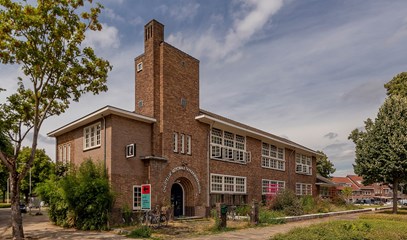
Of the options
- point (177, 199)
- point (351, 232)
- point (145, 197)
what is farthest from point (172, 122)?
point (351, 232)

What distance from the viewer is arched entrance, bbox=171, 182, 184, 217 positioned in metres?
23.4

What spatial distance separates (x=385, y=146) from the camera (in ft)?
86.4

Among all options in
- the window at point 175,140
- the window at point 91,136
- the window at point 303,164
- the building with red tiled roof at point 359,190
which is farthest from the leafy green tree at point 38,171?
the building with red tiled roof at point 359,190

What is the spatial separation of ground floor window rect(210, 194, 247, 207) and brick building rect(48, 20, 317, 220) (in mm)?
69

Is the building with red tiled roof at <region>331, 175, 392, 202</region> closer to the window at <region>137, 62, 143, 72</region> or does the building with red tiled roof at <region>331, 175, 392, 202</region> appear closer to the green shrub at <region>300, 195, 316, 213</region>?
the green shrub at <region>300, 195, 316, 213</region>

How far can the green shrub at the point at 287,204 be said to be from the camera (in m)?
24.7

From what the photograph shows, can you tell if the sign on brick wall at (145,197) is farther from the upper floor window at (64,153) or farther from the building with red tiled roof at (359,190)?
the building with red tiled roof at (359,190)

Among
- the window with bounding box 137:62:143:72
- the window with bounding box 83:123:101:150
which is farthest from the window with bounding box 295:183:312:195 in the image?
the window with bounding box 83:123:101:150

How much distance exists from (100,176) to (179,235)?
587 cm

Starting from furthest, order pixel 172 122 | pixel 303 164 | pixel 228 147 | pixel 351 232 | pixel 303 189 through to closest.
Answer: pixel 303 164 → pixel 303 189 → pixel 228 147 → pixel 172 122 → pixel 351 232

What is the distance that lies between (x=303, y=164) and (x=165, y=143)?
70.1ft

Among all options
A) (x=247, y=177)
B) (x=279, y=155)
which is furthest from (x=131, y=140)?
(x=279, y=155)

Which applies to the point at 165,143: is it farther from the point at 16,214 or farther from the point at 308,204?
the point at 308,204

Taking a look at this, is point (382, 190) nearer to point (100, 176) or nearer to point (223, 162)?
point (223, 162)
